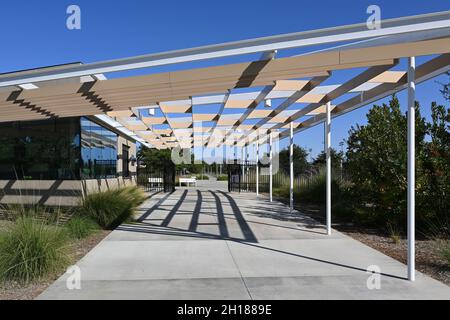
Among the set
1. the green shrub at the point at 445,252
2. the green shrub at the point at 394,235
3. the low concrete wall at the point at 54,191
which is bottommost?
the green shrub at the point at 394,235

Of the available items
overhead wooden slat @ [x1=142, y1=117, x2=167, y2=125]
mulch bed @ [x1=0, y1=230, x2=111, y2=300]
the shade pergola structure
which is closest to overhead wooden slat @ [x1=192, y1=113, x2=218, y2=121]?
overhead wooden slat @ [x1=142, y1=117, x2=167, y2=125]

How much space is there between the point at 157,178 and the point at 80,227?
63.5 feet

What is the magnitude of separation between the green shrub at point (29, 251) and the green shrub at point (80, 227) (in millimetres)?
2227

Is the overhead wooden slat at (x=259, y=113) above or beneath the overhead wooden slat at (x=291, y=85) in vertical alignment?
beneath

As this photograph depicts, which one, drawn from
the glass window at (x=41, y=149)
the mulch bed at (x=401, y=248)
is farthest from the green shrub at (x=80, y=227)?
the mulch bed at (x=401, y=248)

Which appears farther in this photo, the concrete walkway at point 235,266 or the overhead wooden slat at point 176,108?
the overhead wooden slat at point 176,108

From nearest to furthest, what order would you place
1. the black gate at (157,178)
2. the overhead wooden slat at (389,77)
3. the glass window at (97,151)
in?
the overhead wooden slat at (389,77) → the glass window at (97,151) → the black gate at (157,178)

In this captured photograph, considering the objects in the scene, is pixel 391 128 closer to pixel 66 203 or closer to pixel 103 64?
pixel 103 64

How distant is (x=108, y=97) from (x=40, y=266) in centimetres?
419

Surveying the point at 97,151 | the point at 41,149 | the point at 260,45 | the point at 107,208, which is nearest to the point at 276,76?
the point at 260,45

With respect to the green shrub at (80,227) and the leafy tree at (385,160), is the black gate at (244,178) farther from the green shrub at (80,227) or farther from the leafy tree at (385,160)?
the green shrub at (80,227)

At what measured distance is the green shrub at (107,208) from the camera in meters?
10.6

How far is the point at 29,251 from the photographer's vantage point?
5.97 meters
